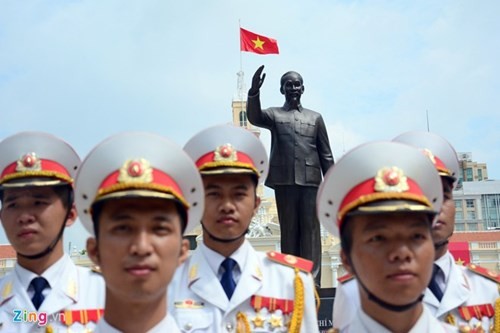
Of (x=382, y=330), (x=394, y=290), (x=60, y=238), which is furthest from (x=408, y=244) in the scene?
(x=60, y=238)

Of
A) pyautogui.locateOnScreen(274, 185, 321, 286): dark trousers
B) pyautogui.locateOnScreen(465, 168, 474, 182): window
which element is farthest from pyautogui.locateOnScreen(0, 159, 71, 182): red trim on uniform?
pyautogui.locateOnScreen(465, 168, 474, 182): window

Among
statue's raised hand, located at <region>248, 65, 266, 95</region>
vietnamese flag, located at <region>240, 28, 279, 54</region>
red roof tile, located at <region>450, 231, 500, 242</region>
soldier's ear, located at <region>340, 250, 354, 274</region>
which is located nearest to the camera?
soldier's ear, located at <region>340, 250, 354, 274</region>

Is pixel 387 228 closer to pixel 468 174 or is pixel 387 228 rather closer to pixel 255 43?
pixel 255 43

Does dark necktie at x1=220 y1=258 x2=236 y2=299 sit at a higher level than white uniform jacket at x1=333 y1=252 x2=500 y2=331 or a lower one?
higher

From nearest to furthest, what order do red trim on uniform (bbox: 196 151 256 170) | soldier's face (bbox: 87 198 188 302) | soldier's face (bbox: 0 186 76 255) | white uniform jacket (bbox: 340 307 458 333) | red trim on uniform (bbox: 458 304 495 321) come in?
soldier's face (bbox: 87 198 188 302) < white uniform jacket (bbox: 340 307 458 333) < soldier's face (bbox: 0 186 76 255) < red trim on uniform (bbox: 458 304 495 321) < red trim on uniform (bbox: 196 151 256 170)

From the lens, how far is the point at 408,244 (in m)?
2.19

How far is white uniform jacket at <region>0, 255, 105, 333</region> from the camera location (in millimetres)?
3154

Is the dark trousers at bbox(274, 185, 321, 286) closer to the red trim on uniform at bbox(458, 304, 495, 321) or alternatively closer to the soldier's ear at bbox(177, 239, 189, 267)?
the red trim on uniform at bbox(458, 304, 495, 321)

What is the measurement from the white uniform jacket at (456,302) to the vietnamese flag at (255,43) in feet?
23.4

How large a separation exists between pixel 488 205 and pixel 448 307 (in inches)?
2656

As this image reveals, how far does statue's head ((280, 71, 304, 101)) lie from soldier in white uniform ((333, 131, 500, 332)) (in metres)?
3.15

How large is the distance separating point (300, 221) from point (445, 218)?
3325 mm

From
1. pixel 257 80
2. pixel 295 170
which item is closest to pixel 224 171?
pixel 257 80

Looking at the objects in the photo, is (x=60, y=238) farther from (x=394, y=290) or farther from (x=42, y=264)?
(x=394, y=290)
